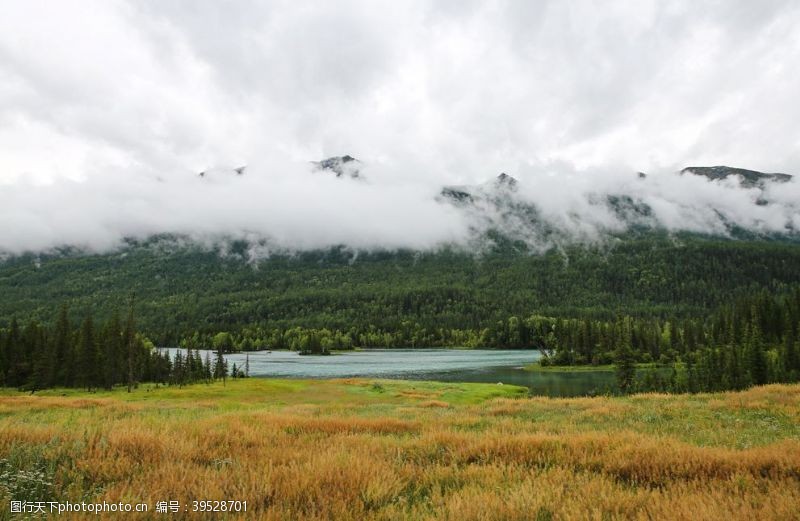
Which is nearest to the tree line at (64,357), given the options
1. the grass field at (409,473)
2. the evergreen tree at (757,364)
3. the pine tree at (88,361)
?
the pine tree at (88,361)

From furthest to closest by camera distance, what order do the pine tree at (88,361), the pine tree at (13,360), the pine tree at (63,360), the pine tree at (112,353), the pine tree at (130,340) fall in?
the pine tree at (13,360) → the pine tree at (63,360) → the pine tree at (112,353) → the pine tree at (88,361) → the pine tree at (130,340)

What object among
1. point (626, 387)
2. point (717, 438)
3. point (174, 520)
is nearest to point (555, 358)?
point (626, 387)

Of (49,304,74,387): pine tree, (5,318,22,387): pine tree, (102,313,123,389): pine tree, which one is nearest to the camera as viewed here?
(102,313,123,389): pine tree

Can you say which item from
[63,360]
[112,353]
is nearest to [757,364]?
[112,353]

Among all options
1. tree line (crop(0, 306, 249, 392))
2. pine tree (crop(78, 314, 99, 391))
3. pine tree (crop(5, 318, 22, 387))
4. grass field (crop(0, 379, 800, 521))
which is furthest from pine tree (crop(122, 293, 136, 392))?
grass field (crop(0, 379, 800, 521))

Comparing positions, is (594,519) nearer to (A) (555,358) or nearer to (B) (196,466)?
(B) (196,466)

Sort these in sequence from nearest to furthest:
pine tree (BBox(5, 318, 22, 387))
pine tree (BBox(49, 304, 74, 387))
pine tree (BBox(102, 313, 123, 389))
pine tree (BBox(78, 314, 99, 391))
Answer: pine tree (BBox(78, 314, 99, 391)) < pine tree (BBox(102, 313, 123, 389)) < pine tree (BBox(49, 304, 74, 387)) < pine tree (BBox(5, 318, 22, 387))

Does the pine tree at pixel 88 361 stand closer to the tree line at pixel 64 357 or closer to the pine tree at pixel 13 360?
the tree line at pixel 64 357

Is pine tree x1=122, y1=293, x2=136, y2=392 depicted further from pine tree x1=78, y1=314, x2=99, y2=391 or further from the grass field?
the grass field

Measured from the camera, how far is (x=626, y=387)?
276 ft

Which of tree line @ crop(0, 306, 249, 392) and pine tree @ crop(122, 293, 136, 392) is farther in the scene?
tree line @ crop(0, 306, 249, 392)

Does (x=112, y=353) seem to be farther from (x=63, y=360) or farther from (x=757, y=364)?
(x=757, y=364)

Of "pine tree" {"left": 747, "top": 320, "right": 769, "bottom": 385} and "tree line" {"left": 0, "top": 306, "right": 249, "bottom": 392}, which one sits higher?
"tree line" {"left": 0, "top": 306, "right": 249, "bottom": 392}

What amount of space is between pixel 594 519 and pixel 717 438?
881 cm
